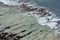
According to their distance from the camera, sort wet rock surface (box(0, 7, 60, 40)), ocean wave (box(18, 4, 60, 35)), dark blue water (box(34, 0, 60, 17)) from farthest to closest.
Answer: dark blue water (box(34, 0, 60, 17))
ocean wave (box(18, 4, 60, 35))
wet rock surface (box(0, 7, 60, 40))

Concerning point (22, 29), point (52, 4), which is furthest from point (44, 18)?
point (52, 4)

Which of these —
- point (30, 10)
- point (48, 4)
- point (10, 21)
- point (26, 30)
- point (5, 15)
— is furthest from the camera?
point (48, 4)

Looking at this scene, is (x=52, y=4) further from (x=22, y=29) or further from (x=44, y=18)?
(x=22, y=29)

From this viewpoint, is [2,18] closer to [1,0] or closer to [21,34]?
[21,34]

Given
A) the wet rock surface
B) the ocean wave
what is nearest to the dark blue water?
the ocean wave

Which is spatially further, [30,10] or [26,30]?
[30,10]

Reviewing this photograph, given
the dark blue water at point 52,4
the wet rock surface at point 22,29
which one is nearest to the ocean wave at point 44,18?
the wet rock surface at point 22,29

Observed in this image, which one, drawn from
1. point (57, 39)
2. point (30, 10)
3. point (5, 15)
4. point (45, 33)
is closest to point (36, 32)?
point (45, 33)

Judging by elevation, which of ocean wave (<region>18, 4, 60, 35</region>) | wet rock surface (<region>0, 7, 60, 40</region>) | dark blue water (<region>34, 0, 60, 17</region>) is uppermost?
wet rock surface (<region>0, 7, 60, 40</region>)

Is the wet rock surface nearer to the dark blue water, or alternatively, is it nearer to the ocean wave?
the ocean wave

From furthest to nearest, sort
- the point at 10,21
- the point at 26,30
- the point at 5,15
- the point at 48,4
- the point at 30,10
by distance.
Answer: the point at 48,4
the point at 30,10
the point at 5,15
the point at 10,21
the point at 26,30

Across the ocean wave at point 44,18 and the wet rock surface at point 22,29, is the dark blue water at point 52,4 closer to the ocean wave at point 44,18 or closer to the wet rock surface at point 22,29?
the ocean wave at point 44,18
